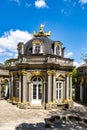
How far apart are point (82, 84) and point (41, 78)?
341 inches

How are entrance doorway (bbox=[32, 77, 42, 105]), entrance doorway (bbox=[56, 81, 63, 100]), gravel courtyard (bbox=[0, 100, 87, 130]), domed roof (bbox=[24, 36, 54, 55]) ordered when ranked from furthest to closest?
domed roof (bbox=[24, 36, 54, 55]) → entrance doorway (bbox=[56, 81, 63, 100]) → entrance doorway (bbox=[32, 77, 42, 105]) → gravel courtyard (bbox=[0, 100, 87, 130])

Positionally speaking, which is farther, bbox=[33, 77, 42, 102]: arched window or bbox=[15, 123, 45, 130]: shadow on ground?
bbox=[33, 77, 42, 102]: arched window

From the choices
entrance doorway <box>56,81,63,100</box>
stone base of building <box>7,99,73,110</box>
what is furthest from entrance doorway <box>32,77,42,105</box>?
entrance doorway <box>56,81,63,100</box>

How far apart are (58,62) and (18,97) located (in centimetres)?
673

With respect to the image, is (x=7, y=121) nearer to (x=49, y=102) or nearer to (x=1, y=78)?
(x=49, y=102)

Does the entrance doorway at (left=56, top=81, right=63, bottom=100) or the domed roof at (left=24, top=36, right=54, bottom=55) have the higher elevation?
the domed roof at (left=24, top=36, right=54, bottom=55)

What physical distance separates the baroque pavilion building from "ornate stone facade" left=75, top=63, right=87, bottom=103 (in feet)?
15.0

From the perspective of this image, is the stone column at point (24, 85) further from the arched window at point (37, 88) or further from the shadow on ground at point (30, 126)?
the shadow on ground at point (30, 126)

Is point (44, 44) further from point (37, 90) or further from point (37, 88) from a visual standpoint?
point (37, 90)

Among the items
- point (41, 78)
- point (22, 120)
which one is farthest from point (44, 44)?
point (22, 120)

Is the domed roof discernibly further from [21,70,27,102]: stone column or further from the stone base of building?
the stone base of building

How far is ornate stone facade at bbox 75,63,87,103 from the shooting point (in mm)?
30094

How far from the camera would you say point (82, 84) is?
101ft

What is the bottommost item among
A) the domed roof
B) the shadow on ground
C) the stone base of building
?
the shadow on ground
